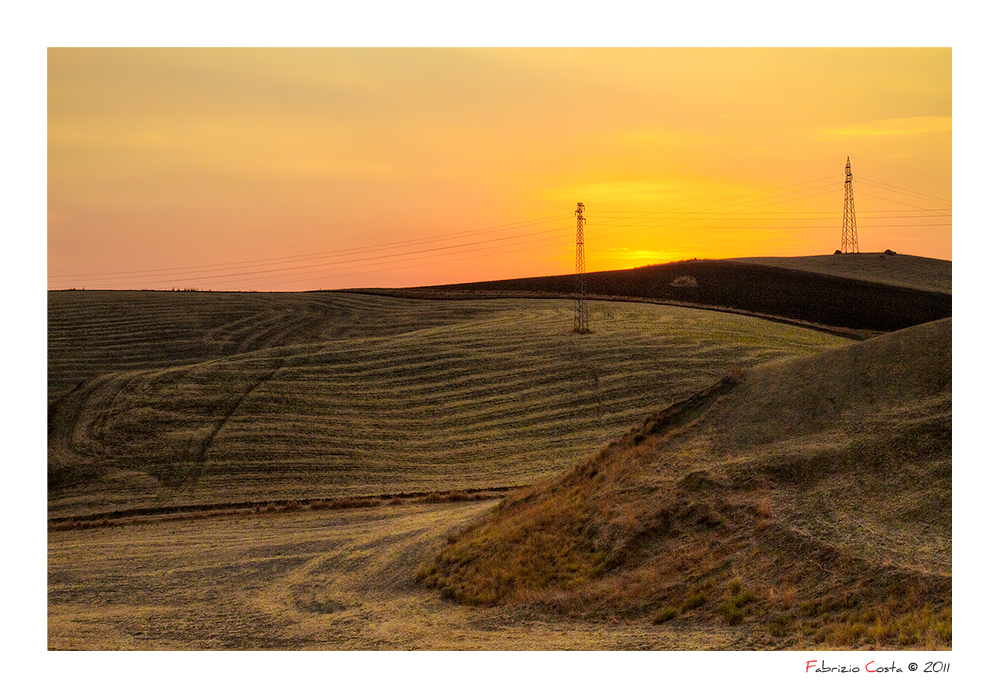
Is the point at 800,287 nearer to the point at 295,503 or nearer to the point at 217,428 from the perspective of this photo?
the point at 217,428

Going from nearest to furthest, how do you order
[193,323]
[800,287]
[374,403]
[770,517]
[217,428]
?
[770,517]
[217,428]
[374,403]
[193,323]
[800,287]

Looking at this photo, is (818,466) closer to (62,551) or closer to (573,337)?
(62,551)

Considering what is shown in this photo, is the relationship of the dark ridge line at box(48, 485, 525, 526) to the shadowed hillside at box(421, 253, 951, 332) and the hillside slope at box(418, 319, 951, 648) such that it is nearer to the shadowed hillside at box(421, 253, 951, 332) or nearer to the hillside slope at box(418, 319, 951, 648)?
the hillside slope at box(418, 319, 951, 648)

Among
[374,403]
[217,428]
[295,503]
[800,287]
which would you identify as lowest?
[295,503]

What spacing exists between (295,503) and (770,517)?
19634mm

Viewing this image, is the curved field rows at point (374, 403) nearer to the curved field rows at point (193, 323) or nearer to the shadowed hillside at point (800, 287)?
the curved field rows at point (193, 323)

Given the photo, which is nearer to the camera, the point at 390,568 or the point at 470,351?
the point at 390,568

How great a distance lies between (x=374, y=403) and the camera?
40.1 metres

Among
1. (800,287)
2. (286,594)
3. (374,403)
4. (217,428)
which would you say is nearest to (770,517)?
(286,594)

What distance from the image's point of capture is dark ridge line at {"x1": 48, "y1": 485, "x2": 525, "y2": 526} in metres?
30.9

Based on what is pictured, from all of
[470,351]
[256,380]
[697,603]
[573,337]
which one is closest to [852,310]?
[573,337]

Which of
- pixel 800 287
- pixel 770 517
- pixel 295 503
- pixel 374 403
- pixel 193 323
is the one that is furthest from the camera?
pixel 800 287

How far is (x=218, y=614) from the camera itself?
17.8m
